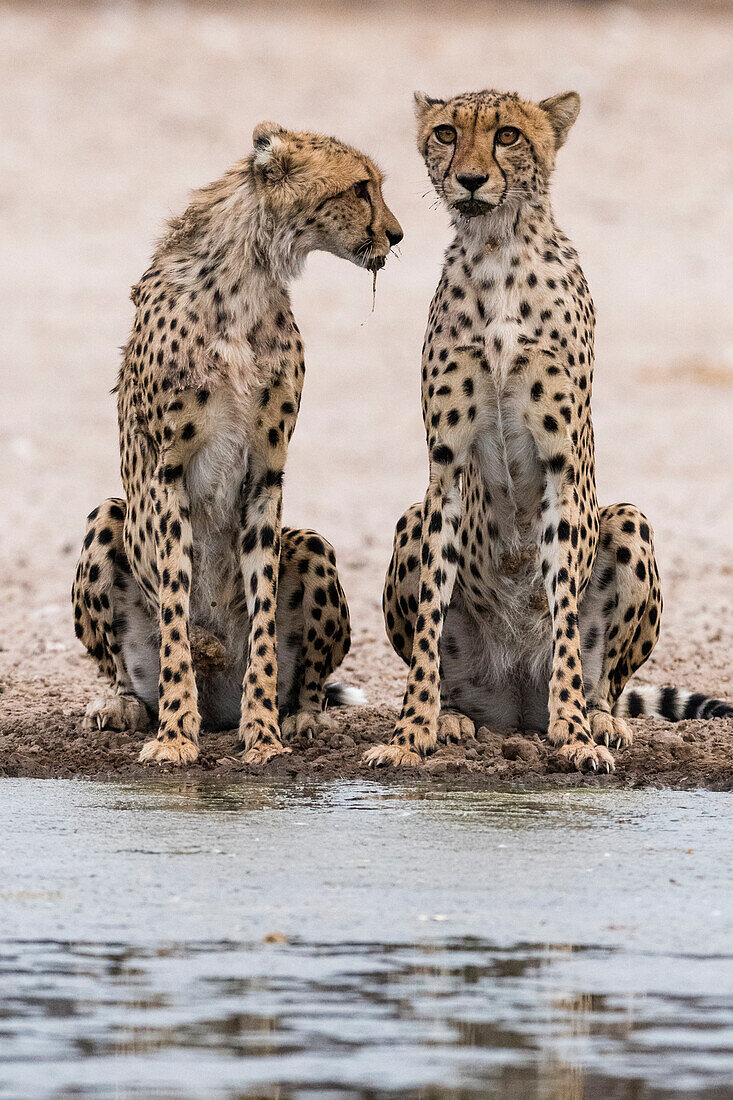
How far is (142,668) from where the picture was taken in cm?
570

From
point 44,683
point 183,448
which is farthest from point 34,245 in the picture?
point 183,448

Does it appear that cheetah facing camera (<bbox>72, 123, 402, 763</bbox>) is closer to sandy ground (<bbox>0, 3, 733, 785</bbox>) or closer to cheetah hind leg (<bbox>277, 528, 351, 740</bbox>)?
cheetah hind leg (<bbox>277, 528, 351, 740</bbox>)

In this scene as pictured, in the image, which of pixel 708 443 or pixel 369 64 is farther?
pixel 369 64

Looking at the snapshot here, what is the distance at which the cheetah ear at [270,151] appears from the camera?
17.8 ft

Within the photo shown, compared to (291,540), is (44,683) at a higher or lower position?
lower

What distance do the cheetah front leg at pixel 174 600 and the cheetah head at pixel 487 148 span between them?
Answer: 116 centimetres

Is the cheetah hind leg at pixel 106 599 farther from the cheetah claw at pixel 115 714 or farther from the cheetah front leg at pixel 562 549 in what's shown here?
the cheetah front leg at pixel 562 549

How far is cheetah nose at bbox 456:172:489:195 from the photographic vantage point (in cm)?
525

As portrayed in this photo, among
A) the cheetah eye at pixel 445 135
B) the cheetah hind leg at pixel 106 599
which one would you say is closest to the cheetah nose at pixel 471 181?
the cheetah eye at pixel 445 135

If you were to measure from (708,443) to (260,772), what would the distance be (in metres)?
9.00

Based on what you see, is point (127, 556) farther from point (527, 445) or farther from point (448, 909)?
point (448, 909)

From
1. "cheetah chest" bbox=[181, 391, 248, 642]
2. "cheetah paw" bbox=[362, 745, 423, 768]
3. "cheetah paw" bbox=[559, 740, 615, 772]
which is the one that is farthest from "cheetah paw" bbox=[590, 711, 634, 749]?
"cheetah chest" bbox=[181, 391, 248, 642]

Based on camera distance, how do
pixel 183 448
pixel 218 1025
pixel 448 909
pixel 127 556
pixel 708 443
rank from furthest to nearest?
pixel 708 443 < pixel 127 556 < pixel 183 448 < pixel 448 909 < pixel 218 1025

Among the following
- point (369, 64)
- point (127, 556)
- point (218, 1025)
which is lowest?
point (218, 1025)
